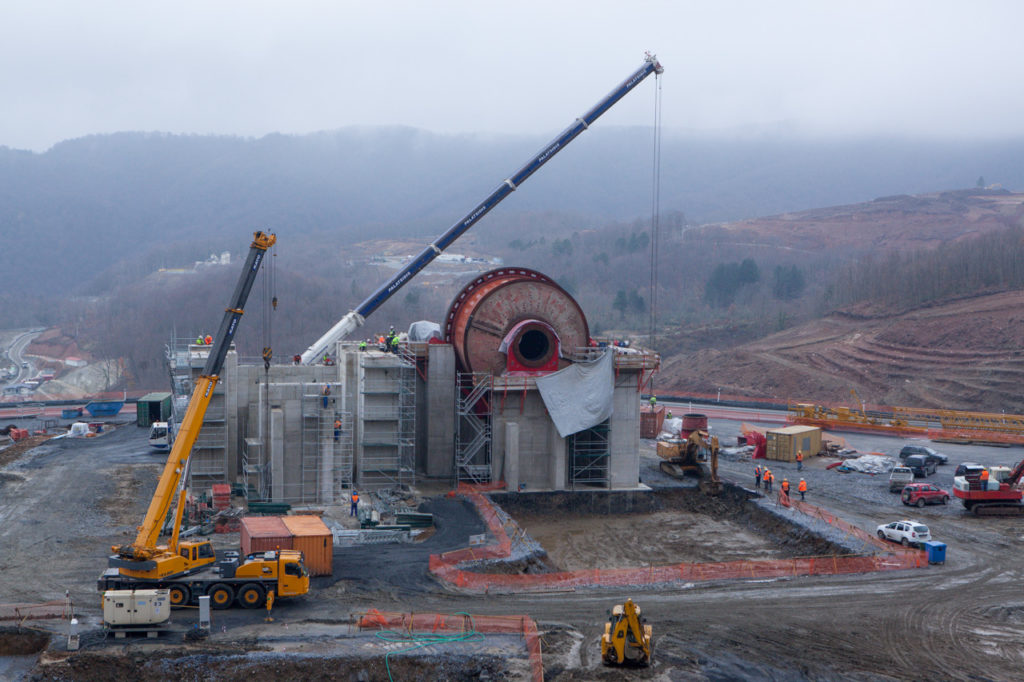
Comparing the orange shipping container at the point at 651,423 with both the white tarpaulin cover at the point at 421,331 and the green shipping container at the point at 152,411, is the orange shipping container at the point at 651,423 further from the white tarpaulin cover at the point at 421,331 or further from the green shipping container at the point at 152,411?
the green shipping container at the point at 152,411

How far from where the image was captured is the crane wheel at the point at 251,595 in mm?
26766

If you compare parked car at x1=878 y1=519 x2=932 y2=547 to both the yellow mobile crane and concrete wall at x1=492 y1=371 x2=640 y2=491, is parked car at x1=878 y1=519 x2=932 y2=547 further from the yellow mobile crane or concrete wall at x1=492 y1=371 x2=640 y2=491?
the yellow mobile crane

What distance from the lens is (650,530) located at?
42312 mm

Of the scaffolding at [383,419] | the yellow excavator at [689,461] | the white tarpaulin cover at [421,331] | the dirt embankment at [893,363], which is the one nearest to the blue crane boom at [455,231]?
the white tarpaulin cover at [421,331]

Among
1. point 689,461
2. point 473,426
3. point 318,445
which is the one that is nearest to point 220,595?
point 318,445

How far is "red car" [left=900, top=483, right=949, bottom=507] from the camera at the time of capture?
143 ft

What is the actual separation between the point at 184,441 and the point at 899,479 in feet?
111

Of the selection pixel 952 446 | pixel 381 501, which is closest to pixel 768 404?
pixel 952 446

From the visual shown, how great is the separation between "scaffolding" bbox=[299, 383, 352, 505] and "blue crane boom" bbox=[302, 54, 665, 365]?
715 centimetres

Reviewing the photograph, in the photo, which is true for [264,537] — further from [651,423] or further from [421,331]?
[651,423]

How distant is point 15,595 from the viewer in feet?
91.4

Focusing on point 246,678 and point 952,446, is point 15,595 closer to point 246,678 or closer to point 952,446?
point 246,678

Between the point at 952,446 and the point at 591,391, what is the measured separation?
90.8 feet

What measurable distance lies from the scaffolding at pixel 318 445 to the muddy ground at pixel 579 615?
15.9 feet
